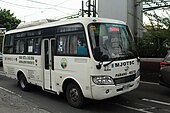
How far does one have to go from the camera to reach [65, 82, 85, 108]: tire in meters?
6.92

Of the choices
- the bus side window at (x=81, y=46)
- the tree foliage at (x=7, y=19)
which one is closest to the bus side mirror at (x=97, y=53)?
the bus side window at (x=81, y=46)

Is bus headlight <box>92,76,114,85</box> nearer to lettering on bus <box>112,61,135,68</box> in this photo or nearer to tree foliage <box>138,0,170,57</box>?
lettering on bus <box>112,61,135,68</box>

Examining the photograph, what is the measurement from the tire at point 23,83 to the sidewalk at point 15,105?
86 centimetres

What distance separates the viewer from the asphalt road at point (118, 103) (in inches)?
268

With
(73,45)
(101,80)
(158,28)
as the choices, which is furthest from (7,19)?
(101,80)

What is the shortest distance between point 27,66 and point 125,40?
4002 mm

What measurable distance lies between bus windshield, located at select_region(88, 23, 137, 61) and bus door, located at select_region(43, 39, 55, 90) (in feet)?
6.30

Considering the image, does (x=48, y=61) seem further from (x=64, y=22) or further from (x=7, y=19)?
(x=7, y=19)

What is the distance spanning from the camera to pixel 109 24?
7051mm

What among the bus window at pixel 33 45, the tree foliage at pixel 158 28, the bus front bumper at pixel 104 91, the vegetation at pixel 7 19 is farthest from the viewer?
the vegetation at pixel 7 19

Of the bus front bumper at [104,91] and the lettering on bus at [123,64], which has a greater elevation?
the lettering on bus at [123,64]

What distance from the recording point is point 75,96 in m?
7.13

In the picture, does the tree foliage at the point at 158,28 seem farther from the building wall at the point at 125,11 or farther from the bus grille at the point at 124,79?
the bus grille at the point at 124,79

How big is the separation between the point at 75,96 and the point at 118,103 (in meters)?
1.35
